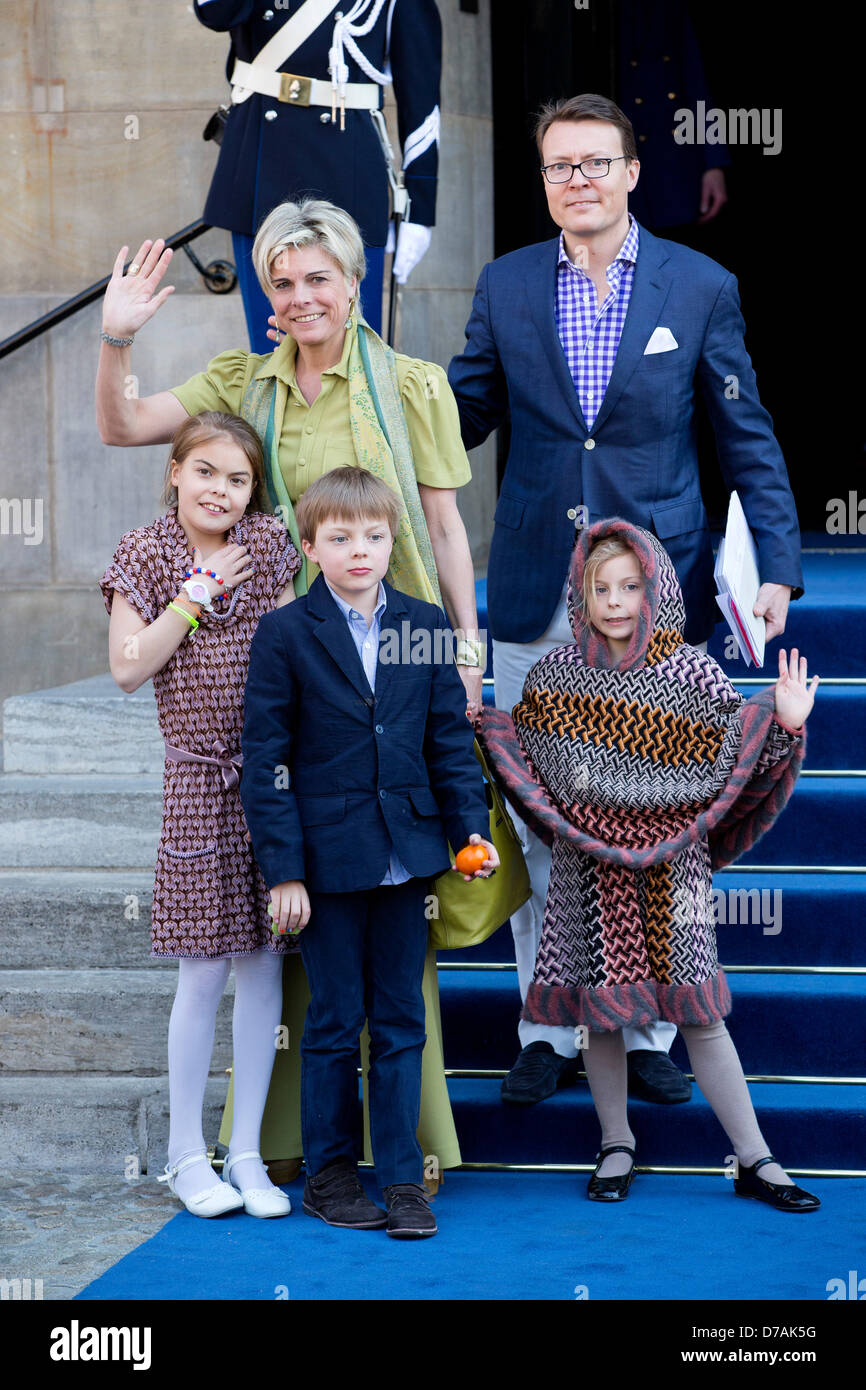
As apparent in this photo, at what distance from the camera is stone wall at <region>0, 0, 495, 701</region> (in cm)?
648

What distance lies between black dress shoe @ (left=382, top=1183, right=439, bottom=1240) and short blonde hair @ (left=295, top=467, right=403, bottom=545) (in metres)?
1.39

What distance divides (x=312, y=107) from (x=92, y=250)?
2060mm

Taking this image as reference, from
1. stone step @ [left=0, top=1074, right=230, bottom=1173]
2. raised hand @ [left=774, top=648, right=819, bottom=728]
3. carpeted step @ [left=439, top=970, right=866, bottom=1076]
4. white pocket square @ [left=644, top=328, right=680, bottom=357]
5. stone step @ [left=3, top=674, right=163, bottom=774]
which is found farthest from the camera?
stone step @ [left=3, top=674, right=163, bottom=774]

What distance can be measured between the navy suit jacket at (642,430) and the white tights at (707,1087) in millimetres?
956

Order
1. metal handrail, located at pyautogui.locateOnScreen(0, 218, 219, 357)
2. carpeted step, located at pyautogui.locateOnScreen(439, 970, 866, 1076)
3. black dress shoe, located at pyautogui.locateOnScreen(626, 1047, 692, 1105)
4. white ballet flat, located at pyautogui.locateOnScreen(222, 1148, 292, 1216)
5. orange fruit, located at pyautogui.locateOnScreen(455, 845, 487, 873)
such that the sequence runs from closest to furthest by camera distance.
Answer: orange fruit, located at pyautogui.locateOnScreen(455, 845, 487, 873) < white ballet flat, located at pyautogui.locateOnScreen(222, 1148, 292, 1216) < black dress shoe, located at pyautogui.locateOnScreen(626, 1047, 692, 1105) < carpeted step, located at pyautogui.locateOnScreen(439, 970, 866, 1076) < metal handrail, located at pyautogui.locateOnScreen(0, 218, 219, 357)

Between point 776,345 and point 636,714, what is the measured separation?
613 cm

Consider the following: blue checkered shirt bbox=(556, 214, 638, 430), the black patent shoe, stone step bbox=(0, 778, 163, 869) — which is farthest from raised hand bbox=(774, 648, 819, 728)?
stone step bbox=(0, 778, 163, 869)

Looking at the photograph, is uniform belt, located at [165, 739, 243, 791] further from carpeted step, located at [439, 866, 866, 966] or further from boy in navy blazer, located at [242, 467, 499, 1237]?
carpeted step, located at [439, 866, 866, 966]

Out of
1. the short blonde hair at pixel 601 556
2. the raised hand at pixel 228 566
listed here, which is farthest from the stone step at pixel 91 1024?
the short blonde hair at pixel 601 556

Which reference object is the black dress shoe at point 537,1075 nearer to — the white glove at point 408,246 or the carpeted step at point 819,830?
the carpeted step at point 819,830

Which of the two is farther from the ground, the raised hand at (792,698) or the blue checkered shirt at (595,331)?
the blue checkered shirt at (595,331)

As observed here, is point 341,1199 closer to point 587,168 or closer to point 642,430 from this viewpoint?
point 642,430

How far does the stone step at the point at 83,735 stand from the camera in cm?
531

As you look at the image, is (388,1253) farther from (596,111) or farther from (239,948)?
(596,111)
